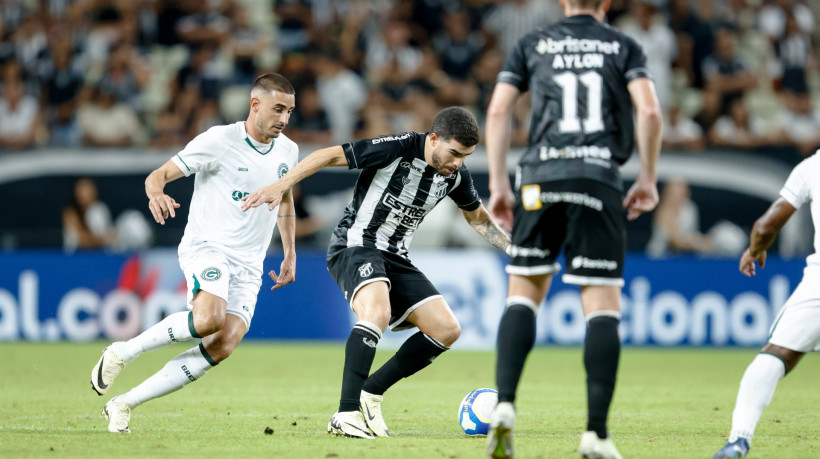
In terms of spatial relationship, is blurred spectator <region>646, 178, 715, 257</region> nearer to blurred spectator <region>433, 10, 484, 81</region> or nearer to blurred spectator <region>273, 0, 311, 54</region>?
blurred spectator <region>433, 10, 484, 81</region>

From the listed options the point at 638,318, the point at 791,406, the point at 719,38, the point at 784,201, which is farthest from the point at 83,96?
the point at 784,201

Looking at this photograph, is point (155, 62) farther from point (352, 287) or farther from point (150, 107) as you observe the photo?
point (352, 287)

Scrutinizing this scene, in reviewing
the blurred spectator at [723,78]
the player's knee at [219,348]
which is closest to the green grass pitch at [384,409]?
the player's knee at [219,348]

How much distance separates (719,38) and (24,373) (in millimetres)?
13046

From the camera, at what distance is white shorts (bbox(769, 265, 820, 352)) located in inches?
217

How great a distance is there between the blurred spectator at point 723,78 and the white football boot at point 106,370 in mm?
13068

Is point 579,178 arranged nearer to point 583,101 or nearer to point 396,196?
point 583,101

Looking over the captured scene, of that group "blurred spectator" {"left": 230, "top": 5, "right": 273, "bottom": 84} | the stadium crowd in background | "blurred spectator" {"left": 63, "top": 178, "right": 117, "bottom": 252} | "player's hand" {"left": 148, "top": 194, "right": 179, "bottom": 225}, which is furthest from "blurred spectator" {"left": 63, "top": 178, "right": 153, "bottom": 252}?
"player's hand" {"left": 148, "top": 194, "right": 179, "bottom": 225}

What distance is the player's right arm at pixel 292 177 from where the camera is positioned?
253 inches

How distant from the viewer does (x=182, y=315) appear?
271 inches

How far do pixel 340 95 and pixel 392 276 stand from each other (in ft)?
34.3

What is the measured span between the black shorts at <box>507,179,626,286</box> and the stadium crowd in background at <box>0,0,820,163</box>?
11.3 metres

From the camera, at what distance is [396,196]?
7.23 meters

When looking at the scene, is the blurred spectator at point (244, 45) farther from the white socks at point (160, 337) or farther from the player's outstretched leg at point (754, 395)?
the player's outstretched leg at point (754, 395)
